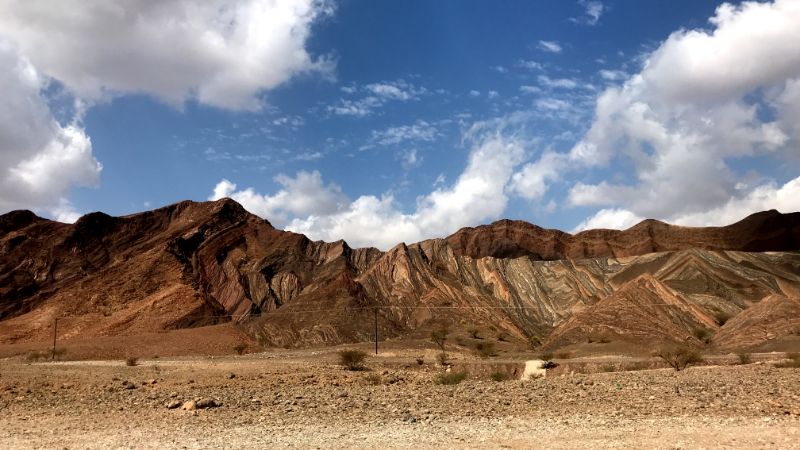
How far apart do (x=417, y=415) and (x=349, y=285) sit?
6702cm

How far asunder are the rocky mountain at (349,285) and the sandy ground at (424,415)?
39.9 metres

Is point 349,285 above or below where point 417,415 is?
above

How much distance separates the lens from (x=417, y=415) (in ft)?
48.8

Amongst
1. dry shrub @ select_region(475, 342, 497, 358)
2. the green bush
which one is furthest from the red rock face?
the green bush

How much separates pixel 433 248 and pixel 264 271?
1026 inches

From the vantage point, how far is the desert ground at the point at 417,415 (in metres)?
11.5

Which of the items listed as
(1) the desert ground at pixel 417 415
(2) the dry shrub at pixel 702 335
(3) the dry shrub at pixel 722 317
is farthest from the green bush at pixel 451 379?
(3) the dry shrub at pixel 722 317

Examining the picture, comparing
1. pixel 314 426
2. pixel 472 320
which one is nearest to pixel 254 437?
pixel 314 426

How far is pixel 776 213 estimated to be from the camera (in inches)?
4373

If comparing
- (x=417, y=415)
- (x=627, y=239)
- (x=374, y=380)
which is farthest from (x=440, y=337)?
(x=627, y=239)

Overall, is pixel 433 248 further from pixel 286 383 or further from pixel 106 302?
pixel 286 383

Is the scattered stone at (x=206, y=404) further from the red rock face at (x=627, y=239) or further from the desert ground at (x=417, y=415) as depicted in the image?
the red rock face at (x=627, y=239)

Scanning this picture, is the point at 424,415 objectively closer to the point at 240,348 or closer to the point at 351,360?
the point at 351,360

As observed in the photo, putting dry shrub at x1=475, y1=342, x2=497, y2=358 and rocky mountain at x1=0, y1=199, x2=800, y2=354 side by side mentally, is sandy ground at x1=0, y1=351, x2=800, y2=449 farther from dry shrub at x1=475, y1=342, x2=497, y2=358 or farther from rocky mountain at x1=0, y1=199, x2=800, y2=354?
rocky mountain at x1=0, y1=199, x2=800, y2=354
